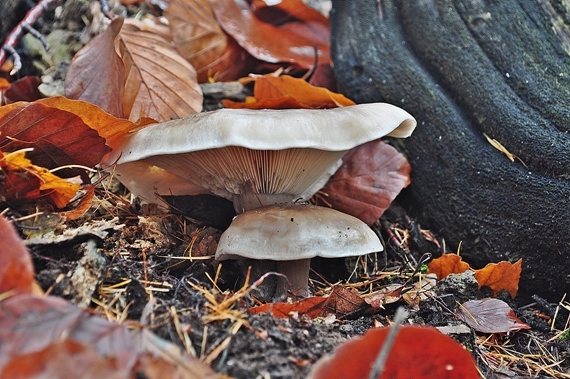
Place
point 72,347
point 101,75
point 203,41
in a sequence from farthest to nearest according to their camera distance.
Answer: point 203,41 → point 101,75 → point 72,347

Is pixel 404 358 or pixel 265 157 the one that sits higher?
pixel 265 157

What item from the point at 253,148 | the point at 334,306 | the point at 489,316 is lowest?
the point at 489,316

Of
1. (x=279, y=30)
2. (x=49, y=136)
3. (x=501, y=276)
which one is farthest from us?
(x=279, y=30)

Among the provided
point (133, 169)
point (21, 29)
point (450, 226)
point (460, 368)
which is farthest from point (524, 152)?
point (21, 29)

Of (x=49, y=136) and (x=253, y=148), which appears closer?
(x=253, y=148)

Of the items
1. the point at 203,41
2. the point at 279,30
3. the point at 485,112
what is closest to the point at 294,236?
the point at 485,112

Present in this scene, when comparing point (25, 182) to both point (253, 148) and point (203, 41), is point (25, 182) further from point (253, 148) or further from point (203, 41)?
point (203, 41)

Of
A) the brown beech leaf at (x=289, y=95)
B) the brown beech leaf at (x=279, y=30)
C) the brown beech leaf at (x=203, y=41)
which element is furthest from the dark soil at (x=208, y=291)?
the brown beech leaf at (x=279, y=30)

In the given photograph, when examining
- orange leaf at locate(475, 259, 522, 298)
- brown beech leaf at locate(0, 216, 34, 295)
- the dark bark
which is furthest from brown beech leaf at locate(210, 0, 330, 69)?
brown beech leaf at locate(0, 216, 34, 295)
